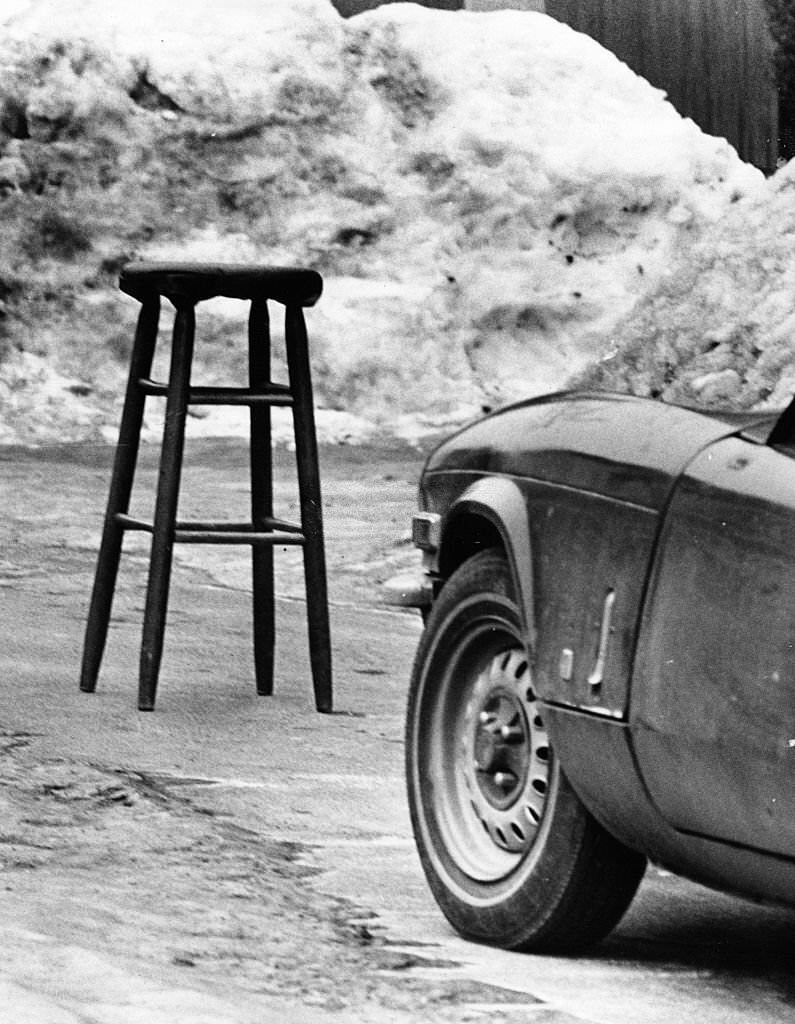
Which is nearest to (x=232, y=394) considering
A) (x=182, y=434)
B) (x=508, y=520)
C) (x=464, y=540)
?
(x=182, y=434)

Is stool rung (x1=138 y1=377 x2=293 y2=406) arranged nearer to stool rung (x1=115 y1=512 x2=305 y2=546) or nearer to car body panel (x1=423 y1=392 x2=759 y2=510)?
stool rung (x1=115 y1=512 x2=305 y2=546)

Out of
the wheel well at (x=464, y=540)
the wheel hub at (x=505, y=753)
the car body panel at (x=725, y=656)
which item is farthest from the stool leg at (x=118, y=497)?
the car body panel at (x=725, y=656)

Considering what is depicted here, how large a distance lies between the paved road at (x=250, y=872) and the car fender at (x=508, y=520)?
2.20 feet

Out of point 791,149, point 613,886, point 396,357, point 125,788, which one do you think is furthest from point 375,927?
point 791,149

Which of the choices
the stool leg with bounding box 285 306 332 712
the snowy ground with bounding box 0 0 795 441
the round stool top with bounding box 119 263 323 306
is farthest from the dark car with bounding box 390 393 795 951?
the snowy ground with bounding box 0 0 795 441

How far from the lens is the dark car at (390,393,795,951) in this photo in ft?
12.2

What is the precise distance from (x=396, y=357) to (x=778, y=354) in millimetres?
5789

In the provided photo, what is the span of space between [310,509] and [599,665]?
10.7 feet

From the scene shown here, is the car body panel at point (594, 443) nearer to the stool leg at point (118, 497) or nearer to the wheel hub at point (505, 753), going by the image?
the wheel hub at point (505, 753)

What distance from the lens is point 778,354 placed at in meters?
12.3

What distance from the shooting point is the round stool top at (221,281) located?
691cm

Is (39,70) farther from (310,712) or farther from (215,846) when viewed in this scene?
(215,846)

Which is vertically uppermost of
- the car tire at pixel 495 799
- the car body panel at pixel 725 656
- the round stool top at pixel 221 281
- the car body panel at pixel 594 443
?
the round stool top at pixel 221 281

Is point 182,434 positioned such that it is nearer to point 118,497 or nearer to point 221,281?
point 118,497
